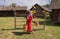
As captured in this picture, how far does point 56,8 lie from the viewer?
895 inches

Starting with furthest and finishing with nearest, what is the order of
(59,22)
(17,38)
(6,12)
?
(6,12) < (59,22) < (17,38)

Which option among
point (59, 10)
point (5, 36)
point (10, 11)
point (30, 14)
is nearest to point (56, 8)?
point (59, 10)

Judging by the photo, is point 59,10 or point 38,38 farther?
point 59,10

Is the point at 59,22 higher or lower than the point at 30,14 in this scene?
lower

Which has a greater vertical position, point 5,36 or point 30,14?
point 30,14

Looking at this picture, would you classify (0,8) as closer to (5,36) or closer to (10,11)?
(10,11)

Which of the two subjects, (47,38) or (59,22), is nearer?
(47,38)

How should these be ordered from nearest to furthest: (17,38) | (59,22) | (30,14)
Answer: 1. (17,38)
2. (30,14)
3. (59,22)

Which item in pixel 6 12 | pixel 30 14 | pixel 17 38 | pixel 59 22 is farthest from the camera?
pixel 6 12

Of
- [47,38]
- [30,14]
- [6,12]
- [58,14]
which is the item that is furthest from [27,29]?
[6,12]

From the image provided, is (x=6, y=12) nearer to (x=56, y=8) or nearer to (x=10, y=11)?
(x=10, y=11)

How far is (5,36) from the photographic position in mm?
13109

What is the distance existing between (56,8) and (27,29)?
9.63m

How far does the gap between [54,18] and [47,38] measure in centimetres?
1120
